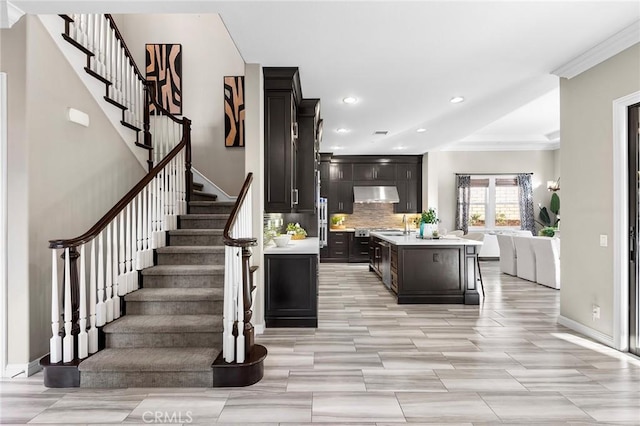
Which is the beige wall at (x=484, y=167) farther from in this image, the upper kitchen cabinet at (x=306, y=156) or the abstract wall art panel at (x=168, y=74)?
the abstract wall art panel at (x=168, y=74)

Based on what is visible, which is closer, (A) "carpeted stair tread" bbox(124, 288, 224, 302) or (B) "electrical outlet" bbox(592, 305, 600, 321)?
(A) "carpeted stair tread" bbox(124, 288, 224, 302)

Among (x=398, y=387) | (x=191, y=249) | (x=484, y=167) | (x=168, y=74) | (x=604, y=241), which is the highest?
(x=168, y=74)

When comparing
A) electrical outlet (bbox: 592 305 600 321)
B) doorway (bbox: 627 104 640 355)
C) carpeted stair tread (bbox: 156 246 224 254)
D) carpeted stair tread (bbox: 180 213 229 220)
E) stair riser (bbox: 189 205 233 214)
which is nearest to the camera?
doorway (bbox: 627 104 640 355)

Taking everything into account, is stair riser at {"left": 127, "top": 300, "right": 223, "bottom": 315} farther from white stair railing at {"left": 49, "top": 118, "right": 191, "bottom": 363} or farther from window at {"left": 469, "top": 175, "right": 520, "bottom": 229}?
window at {"left": 469, "top": 175, "right": 520, "bottom": 229}

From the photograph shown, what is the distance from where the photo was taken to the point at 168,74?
261 inches

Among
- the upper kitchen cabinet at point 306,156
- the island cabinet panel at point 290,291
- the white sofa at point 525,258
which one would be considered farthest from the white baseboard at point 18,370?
the white sofa at point 525,258

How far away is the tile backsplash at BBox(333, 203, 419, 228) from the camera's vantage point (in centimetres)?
1077

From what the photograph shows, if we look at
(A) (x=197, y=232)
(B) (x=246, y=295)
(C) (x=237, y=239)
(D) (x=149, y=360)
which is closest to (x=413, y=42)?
A: (C) (x=237, y=239)

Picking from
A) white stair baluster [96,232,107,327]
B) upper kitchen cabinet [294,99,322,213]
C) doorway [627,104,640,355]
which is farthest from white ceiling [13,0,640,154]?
white stair baluster [96,232,107,327]

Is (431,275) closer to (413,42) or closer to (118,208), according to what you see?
(413,42)

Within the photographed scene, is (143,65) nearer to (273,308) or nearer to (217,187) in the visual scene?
(217,187)

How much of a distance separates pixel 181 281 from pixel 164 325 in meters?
0.70

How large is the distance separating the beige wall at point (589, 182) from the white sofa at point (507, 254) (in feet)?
11.7

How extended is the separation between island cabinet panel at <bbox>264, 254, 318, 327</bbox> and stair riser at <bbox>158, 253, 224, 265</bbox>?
0.55 meters
